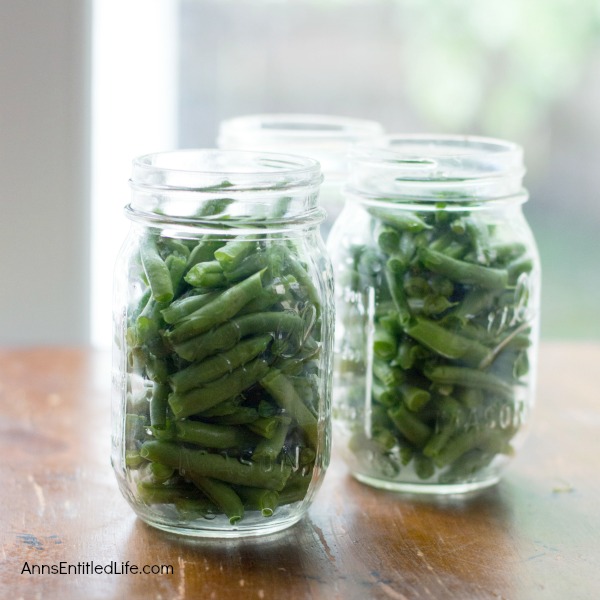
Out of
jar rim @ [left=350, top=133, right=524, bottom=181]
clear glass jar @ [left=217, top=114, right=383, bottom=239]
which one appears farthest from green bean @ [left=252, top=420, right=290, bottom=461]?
clear glass jar @ [left=217, top=114, right=383, bottom=239]

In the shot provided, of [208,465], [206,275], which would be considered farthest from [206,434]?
[206,275]

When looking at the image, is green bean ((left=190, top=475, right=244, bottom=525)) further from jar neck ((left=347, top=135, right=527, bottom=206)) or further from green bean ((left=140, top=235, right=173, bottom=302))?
jar neck ((left=347, top=135, right=527, bottom=206))

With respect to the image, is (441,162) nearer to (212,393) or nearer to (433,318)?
(433,318)

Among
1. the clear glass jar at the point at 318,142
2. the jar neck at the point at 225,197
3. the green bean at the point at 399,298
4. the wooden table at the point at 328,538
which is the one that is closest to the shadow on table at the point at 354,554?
the wooden table at the point at 328,538

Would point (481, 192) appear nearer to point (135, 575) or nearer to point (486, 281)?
point (486, 281)

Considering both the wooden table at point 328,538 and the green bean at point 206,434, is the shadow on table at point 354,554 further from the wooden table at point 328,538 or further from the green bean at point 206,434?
the green bean at point 206,434

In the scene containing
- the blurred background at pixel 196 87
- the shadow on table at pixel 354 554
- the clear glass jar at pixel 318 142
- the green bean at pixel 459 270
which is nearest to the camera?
the shadow on table at pixel 354 554
